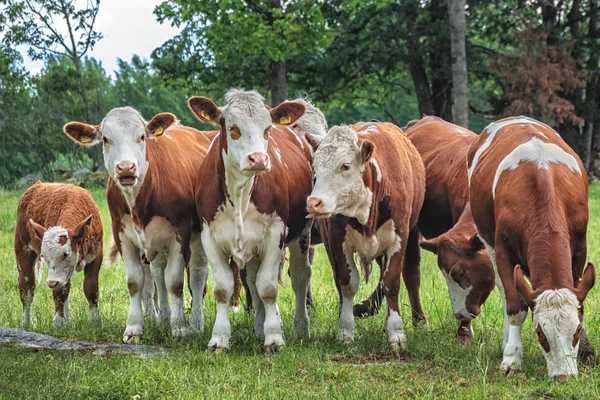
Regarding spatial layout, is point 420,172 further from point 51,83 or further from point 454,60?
point 51,83

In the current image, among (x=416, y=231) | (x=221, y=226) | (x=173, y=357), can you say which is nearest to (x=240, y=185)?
(x=221, y=226)

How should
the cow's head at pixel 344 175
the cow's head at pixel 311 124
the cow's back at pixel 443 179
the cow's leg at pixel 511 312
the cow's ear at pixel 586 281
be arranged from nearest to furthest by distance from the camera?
the cow's ear at pixel 586 281 → the cow's leg at pixel 511 312 → the cow's head at pixel 344 175 → the cow's back at pixel 443 179 → the cow's head at pixel 311 124

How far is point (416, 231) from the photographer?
390 inches

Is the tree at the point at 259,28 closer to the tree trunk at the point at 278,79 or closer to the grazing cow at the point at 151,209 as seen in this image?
the tree trunk at the point at 278,79

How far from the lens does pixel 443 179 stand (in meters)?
9.74

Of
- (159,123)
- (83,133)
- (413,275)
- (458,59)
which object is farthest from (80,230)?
(458,59)

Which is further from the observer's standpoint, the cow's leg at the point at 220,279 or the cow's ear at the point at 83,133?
the cow's ear at the point at 83,133

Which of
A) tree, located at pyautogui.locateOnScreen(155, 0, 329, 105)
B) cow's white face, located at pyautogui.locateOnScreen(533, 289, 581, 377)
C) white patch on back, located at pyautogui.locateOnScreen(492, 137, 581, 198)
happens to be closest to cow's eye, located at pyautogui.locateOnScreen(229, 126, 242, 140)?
white patch on back, located at pyautogui.locateOnScreen(492, 137, 581, 198)

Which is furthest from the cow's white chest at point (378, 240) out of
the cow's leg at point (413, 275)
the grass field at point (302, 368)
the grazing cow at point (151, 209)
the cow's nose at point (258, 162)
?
the cow's leg at point (413, 275)

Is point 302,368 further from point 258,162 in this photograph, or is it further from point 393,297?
point 258,162

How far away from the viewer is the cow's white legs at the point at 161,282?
348 inches

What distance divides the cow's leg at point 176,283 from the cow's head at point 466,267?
224cm

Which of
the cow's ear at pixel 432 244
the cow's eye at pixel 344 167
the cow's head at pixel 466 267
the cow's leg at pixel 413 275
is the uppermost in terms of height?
the cow's eye at pixel 344 167

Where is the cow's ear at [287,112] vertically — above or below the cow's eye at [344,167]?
above
